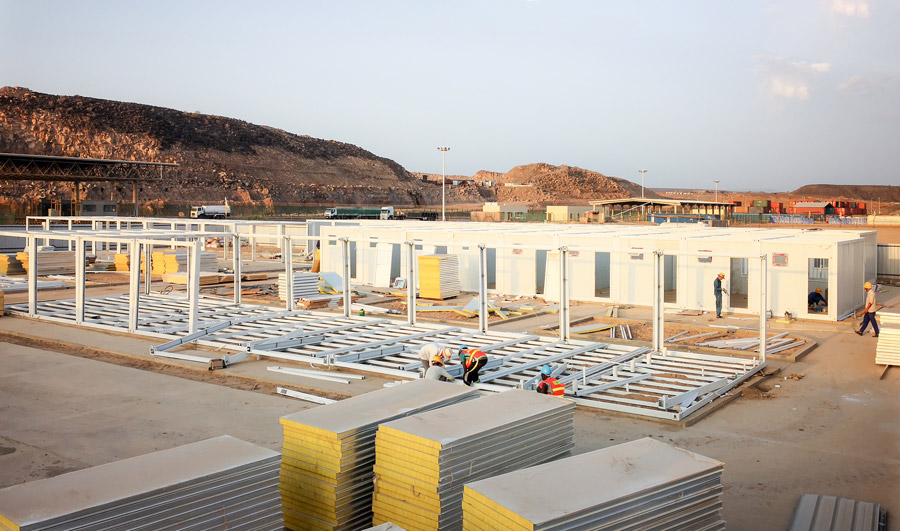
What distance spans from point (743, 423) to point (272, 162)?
5152 inches

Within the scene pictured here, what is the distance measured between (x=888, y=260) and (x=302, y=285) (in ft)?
79.3

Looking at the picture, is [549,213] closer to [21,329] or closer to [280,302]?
[280,302]

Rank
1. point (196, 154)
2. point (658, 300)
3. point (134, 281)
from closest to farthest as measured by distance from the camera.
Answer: point (658, 300) → point (134, 281) → point (196, 154)

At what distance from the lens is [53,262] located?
135 ft

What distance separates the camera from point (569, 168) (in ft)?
638

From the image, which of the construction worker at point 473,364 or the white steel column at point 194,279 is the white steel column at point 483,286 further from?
the white steel column at point 194,279

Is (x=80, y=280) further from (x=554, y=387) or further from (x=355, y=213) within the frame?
(x=355, y=213)

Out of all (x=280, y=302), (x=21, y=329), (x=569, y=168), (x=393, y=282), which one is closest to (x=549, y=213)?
(x=393, y=282)

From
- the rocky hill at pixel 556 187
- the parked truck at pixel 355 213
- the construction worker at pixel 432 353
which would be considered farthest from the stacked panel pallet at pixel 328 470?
the rocky hill at pixel 556 187

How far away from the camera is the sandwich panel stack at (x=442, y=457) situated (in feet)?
22.9

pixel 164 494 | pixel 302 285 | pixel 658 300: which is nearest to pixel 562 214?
pixel 302 285

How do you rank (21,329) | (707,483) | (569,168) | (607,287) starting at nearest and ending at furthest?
1. (707,483)
2. (21,329)
3. (607,287)
4. (569,168)

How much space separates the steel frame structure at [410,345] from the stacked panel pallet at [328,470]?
528 centimetres

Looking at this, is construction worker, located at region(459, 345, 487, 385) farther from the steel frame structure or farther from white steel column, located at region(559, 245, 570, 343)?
white steel column, located at region(559, 245, 570, 343)
